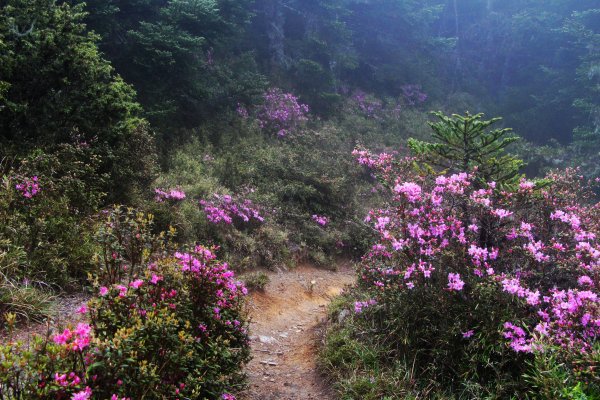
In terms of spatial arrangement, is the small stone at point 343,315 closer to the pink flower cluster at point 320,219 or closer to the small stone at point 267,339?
the small stone at point 267,339

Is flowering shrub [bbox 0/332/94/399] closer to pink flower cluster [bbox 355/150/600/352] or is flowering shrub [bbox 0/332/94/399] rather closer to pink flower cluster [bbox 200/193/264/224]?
pink flower cluster [bbox 355/150/600/352]

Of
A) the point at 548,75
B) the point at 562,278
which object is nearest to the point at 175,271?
the point at 562,278

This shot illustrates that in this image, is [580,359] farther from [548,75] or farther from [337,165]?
[548,75]

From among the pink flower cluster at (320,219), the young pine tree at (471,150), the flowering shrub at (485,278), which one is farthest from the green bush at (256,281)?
the young pine tree at (471,150)

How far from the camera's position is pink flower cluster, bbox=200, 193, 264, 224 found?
29.6 ft

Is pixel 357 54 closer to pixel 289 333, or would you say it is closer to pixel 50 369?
pixel 289 333

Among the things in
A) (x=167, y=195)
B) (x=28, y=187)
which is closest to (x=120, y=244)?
(x=28, y=187)

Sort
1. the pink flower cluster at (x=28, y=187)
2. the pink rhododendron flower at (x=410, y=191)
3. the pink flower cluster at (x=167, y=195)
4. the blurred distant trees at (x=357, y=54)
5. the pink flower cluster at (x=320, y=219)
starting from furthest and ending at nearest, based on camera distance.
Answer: the blurred distant trees at (x=357, y=54) → the pink flower cluster at (x=320, y=219) → the pink flower cluster at (x=167, y=195) → the pink rhododendron flower at (x=410, y=191) → the pink flower cluster at (x=28, y=187)

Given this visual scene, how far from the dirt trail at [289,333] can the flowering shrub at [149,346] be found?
111 cm

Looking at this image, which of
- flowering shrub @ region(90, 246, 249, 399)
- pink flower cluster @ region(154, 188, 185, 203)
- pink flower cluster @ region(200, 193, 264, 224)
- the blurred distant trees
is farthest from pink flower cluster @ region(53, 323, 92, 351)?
the blurred distant trees

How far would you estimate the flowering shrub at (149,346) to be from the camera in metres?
2.20

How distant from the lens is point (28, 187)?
511cm

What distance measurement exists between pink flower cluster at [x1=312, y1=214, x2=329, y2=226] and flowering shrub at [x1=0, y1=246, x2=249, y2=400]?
7311mm

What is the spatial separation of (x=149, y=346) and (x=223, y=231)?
6.15 meters
